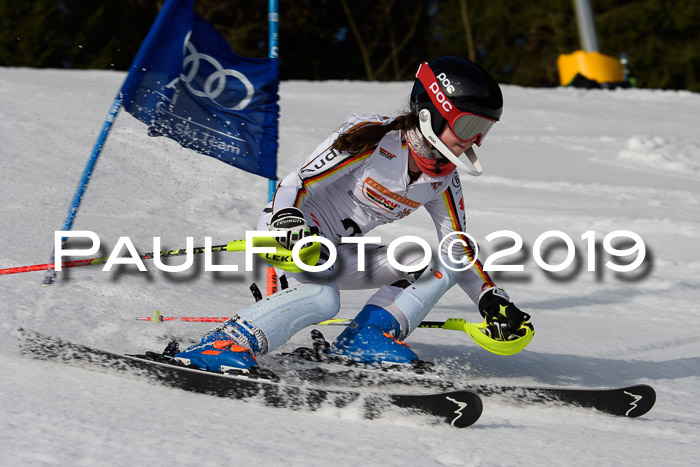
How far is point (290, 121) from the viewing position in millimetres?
9500

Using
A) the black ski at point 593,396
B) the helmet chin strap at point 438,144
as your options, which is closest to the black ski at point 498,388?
the black ski at point 593,396

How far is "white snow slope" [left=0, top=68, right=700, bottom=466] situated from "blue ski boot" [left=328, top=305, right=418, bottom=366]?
394 mm

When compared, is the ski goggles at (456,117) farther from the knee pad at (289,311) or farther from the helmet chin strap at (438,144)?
the knee pad at (289,311)

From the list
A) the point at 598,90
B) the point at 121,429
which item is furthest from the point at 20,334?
the point at 598,90

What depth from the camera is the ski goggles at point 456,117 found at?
2.98m

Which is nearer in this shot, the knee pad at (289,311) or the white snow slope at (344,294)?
the white snow slope at (344,294)

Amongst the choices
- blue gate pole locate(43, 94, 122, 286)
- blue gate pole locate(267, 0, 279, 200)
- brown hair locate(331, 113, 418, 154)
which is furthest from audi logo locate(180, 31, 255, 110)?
brown hair locate(331, 113, 418, 154)

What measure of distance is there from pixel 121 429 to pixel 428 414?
100 centimetres

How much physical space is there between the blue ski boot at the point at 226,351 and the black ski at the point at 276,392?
0.04 meters

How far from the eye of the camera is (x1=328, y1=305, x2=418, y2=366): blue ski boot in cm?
305

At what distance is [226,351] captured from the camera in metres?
2.81

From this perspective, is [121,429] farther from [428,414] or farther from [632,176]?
[632,176]

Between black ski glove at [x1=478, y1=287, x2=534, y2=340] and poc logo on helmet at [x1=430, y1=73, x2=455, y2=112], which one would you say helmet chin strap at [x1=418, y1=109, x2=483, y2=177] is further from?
black ski glove at [x1=478, y1=287, x2=534, y2=340]

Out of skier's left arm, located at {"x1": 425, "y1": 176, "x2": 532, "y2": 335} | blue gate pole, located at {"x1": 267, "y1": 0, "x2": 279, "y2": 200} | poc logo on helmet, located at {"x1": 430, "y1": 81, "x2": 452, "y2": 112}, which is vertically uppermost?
blue gate pole, located at {"x1": 267, "y1": 0, "x2": 279, "y2": 200}
